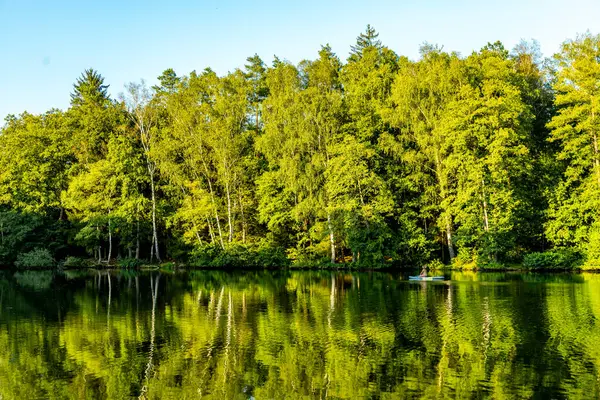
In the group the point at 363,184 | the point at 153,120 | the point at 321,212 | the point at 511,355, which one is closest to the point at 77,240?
the point at 153,120

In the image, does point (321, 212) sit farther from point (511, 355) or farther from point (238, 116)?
point (511, 355)

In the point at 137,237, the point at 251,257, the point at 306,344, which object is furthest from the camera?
the point at 137,237

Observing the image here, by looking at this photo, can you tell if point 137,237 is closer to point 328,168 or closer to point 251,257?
point 251,257

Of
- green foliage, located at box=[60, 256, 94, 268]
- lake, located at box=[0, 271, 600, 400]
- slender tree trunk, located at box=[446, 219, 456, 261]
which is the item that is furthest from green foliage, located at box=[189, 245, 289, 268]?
lake, located at box=[0, 271, 600, 400]

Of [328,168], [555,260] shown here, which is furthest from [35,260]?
[555,260]

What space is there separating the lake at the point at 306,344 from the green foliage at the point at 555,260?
13123 millimetres

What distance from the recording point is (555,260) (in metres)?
47.5

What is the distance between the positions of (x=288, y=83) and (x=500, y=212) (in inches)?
897

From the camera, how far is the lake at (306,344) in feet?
47.1

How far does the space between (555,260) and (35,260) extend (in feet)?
160

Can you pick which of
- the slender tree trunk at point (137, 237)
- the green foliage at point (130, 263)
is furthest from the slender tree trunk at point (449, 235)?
the slender tree trunk at point (137, 237)

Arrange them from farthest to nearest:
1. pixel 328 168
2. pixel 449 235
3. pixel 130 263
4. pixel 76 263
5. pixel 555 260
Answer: pixel 76 263, pixel 130 263, pixel 328 168, pixel 449 235, pixel 555 260

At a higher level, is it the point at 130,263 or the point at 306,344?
the point at 130,263

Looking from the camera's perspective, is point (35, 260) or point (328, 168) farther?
point (35, 260)
